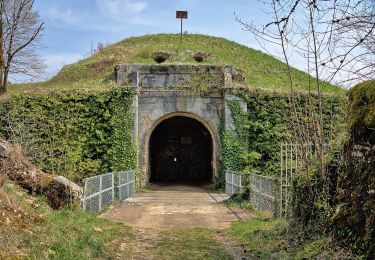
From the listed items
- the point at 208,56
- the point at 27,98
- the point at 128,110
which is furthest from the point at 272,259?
the point at 208,56

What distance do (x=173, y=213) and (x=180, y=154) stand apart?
14.1m

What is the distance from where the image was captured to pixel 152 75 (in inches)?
680

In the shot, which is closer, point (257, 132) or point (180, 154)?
point (257, 132)

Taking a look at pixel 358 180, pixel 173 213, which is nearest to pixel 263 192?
pixel 173 213

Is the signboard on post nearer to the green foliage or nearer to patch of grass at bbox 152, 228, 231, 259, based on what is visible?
patch of grass at bbox 152, 228, 231, 259

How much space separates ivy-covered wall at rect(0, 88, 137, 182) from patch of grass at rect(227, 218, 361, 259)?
323 inches

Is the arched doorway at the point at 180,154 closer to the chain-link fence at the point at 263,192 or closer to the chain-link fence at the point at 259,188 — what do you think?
the chain-link fence at the point at 259,188

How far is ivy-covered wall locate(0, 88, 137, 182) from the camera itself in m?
16.3

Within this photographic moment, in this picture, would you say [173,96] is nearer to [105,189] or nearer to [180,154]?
[105,189]

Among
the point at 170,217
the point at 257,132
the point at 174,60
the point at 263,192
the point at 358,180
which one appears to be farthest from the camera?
the point at 174,60

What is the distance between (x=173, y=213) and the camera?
429 inches

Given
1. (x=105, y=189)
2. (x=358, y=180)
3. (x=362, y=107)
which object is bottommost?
(x=105, y=189)

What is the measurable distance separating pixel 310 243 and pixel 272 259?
558mm

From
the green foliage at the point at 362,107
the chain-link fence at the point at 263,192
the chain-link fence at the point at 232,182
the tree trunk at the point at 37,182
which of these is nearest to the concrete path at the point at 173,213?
the chain-link fence at the point at 263,192
